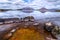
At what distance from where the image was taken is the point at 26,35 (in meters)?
1.59

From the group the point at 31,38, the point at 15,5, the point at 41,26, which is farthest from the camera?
the point at 15,5

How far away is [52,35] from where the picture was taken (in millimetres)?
1618

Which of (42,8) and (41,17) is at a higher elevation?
(42,8)

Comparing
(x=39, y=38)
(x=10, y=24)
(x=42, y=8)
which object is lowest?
(x=39, y=38)

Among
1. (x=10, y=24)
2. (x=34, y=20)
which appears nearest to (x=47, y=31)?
(x=34, y=20)

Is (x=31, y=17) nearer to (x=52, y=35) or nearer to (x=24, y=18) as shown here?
(x=24, y=18)

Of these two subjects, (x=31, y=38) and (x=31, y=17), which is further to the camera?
(x=31, y=17)

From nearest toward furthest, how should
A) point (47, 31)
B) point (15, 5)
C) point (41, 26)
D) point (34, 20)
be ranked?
1. point (47, 31)
2. point (41, 26)
3. point (34, 20)
4. point (15, 5)

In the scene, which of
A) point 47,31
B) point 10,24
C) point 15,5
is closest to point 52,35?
point 47,31

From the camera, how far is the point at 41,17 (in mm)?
2098

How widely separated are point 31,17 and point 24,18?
114 millimetres

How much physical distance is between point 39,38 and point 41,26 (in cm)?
32

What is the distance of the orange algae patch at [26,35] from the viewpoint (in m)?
1.53

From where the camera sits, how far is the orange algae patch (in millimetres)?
1533
